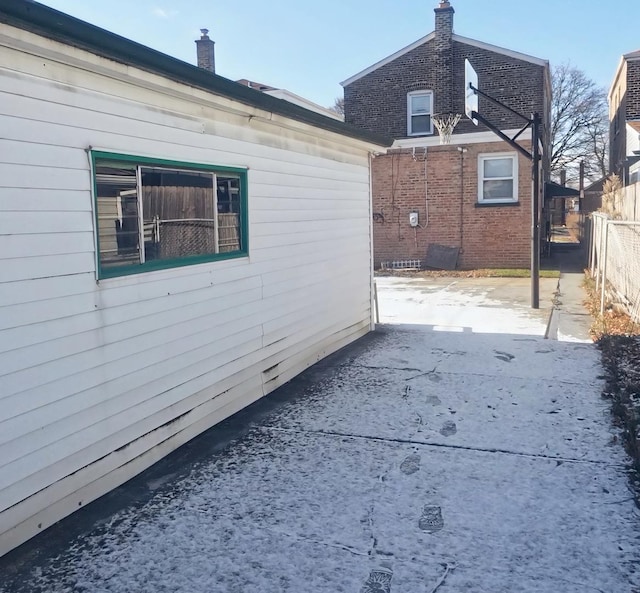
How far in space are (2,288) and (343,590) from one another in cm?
232

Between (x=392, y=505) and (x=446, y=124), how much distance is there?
17.8 m

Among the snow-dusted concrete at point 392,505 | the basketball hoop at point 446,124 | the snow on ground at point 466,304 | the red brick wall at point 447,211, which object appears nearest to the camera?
the snow-dusted concrete at point 392,505

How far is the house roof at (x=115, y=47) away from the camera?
3146 millimetres

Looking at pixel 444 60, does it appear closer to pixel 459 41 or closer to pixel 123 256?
pixel 459 41

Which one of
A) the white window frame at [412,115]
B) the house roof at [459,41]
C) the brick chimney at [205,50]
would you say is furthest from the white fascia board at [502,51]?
the brick chimney at [205,50]

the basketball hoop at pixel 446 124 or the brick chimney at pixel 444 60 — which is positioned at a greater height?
the brick chimney at pixel 444 60

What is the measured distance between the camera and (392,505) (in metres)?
3.80

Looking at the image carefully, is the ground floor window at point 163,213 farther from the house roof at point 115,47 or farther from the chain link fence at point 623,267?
the chain link fence at point 623,267

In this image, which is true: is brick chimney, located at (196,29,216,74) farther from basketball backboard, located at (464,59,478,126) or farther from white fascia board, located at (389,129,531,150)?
basketball backboard, located at (464,59,478,126)

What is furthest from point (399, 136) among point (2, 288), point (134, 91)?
point (2, 288)

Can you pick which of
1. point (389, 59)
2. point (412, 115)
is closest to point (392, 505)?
point (412, 115)

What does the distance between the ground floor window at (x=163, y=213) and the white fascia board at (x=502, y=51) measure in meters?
16.9

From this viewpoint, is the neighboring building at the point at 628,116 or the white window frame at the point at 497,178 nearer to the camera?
the white window frame at the point at 497,178

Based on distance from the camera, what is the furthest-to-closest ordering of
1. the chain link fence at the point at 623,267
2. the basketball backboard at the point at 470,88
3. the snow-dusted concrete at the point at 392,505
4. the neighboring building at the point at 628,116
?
the neighboring building at the point at 628,116 → the basketball backboard at the point at 470,88 → the chain link fence at the point at 623,267 → the snow-dusted concrete at the point at 392,505
